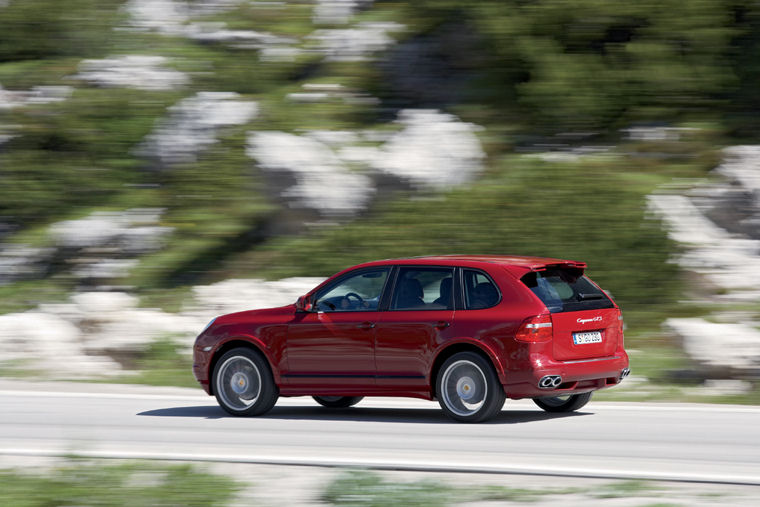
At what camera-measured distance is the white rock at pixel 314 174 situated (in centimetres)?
2303

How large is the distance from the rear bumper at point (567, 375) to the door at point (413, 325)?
80 centimetres

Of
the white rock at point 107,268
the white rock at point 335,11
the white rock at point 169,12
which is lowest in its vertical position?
the white rock at point 107,268

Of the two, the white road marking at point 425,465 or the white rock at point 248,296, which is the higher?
the white rock at point 248,296

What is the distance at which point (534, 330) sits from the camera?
33.2 feet

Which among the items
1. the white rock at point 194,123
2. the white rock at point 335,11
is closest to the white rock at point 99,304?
the white rock at point 194,123

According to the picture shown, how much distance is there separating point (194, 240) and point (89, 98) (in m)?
5.65

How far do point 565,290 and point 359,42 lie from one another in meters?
18.3

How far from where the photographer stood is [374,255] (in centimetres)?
2172

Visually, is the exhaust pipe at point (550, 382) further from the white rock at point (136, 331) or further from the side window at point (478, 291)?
the white rock at point (136, 331)

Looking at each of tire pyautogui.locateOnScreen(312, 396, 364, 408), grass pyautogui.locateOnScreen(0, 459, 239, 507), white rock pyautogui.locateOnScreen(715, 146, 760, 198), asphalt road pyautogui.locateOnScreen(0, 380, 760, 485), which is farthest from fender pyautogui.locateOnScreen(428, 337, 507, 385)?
white rock pyautogui.locateOnScreen(715, 146, 760, 198)

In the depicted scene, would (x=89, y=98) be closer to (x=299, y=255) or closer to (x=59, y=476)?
(x=299, y=255)

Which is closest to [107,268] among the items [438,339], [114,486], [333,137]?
[333,137]

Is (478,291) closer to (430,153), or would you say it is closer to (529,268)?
(529,268)

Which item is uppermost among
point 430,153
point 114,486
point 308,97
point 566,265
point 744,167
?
point 308,97
